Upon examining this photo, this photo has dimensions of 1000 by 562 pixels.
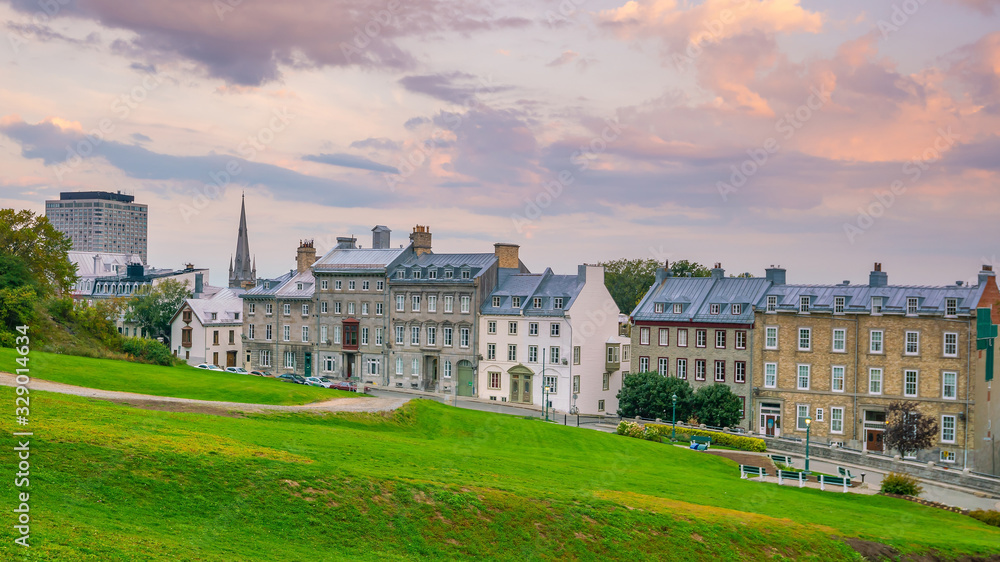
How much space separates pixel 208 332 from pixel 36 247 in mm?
39292

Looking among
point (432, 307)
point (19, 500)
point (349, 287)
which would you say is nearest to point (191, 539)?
point (19, 500)

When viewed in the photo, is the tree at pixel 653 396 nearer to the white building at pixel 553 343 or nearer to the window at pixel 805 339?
the white building at pixel 553 343

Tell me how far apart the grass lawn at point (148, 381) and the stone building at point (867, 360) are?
35.5 m

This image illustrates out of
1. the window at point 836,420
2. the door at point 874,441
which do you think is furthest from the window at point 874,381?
the door at point 874,441

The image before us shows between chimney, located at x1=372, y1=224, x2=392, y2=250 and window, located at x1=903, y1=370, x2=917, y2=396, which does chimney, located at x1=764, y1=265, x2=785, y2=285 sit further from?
chimney, located at x1=372, y1=224, x2=392, y2=250

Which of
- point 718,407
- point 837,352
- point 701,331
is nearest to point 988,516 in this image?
point 837,352

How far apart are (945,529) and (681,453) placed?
59.9ft

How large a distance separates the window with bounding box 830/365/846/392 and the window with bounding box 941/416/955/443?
24.0ft

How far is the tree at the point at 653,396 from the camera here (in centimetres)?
7069

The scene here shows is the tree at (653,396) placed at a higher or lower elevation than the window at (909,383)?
lower

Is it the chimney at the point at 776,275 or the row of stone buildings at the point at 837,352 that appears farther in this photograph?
the chimney at the point at 776,275

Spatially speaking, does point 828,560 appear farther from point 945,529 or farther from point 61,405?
point 61,405

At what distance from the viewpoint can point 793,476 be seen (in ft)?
152

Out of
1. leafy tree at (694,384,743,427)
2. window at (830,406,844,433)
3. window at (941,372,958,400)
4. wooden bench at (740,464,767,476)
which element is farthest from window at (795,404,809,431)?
wooden bench at (740,464,767,476)
